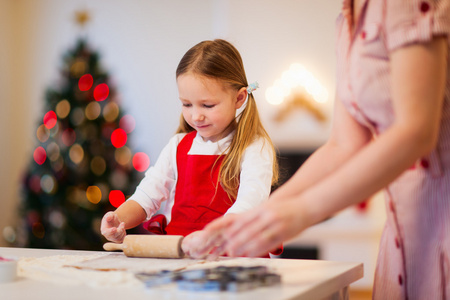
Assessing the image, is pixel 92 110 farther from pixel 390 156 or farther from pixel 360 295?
pixel 390 156

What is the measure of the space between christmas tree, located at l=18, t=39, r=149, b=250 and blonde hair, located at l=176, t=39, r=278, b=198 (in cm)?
243

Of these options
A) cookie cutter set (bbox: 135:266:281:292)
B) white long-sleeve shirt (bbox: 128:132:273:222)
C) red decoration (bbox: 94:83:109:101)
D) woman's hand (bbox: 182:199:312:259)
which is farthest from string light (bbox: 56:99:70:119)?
woman's hand (bbox: 182:199:312:259)

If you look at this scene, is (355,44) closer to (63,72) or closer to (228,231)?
(228,231)

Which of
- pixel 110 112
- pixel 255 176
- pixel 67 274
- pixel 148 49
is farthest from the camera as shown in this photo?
Result: pixel 148 49

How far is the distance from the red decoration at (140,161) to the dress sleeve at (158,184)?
248 cm

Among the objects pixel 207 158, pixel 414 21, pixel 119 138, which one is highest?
pixel 119 138

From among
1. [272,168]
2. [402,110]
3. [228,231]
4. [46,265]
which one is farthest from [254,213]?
[272,168]

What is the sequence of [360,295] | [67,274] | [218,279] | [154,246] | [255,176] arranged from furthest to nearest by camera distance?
[360,295] < [255,176] < [154,246] < [67,274] < [218,279]

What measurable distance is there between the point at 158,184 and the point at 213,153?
206 mm

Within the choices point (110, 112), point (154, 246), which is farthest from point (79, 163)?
point (154, 246)

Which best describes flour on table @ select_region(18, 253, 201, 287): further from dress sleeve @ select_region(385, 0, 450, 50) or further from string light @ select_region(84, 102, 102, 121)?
string light @ select_region(84, 102, 102, 121)

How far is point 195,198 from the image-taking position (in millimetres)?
1628

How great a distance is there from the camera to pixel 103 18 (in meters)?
4.82

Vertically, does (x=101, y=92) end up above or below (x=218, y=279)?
above
